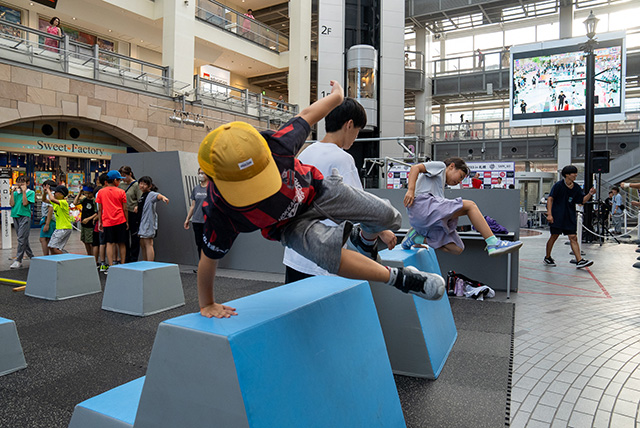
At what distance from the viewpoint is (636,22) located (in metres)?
25.2

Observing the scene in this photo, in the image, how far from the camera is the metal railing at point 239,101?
18.3 meters

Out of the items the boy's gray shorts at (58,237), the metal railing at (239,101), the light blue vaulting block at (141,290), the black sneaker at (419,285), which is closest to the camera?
the black sneaker at (419,285)

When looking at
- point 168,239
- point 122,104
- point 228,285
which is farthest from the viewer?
point 122,104

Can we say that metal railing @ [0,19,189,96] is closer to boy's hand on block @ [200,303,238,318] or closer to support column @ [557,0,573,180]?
boy's hand on block @ [200,303,238,318]

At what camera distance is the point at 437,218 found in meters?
3.92

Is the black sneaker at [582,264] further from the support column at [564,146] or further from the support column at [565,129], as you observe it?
the support column at [564,146]

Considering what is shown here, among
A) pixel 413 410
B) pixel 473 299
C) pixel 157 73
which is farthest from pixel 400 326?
pixel 157 73

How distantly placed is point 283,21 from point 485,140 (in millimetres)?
15342

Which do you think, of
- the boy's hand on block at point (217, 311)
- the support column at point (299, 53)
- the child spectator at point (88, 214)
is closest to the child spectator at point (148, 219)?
the child spectator at point (88, 214)

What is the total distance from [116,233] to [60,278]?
5.59 feet

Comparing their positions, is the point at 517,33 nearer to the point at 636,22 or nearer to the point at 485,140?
the point at 636,22

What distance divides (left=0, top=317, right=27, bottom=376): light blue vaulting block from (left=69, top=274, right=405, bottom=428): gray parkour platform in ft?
6.03

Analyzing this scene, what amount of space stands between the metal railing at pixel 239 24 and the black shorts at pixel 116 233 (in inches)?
588

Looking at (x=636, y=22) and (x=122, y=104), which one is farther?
(x=636, y=22)
